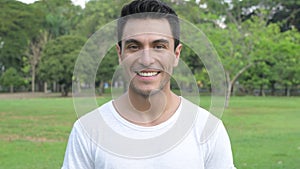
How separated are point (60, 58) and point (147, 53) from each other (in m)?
34.7

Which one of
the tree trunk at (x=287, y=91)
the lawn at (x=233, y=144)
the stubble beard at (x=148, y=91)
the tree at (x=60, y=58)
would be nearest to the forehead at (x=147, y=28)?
the stubble beard at (x=148, y=91)

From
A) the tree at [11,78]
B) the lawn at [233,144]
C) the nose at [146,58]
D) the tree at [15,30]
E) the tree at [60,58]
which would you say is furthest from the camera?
the tree at [11,78]

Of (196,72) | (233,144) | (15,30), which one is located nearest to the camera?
(196,72)

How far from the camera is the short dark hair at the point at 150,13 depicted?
1.52m

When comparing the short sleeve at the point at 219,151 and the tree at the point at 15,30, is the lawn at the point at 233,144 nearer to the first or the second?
the short sleeve at the point at 219,151

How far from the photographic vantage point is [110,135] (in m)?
1.57

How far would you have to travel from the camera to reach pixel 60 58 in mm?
35469

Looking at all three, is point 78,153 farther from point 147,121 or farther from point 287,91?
point 287,91

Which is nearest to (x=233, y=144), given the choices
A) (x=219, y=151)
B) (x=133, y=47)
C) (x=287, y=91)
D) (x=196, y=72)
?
(x=196, y=72)

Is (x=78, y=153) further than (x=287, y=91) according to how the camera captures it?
No

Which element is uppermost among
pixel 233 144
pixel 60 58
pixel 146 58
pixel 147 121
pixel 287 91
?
pixel 60 58

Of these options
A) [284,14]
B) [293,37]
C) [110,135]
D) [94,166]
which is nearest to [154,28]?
[110,135]

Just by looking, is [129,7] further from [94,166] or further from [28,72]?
[28,72]

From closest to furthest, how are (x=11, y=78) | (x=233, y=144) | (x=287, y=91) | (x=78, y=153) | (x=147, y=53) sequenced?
(x=147, y=53) < (x=78, y=153) < (x=233, y=144) < (x=287, y=91) < (x=11, y=78)
